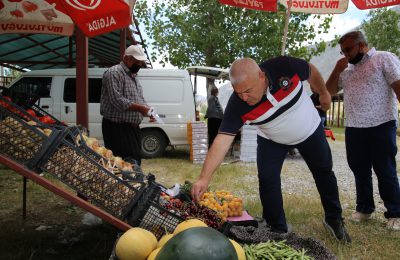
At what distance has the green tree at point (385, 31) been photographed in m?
26.3

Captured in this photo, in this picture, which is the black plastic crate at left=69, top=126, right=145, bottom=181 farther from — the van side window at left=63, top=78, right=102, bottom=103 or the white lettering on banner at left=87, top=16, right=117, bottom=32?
the van side window at left=63, top=78, right=102, bottom=103

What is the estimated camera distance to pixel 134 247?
200 centimetres

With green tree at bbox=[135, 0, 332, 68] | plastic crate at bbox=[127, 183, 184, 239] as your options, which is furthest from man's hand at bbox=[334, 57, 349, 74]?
green tree at bbox=[135, 0, 332, 68]

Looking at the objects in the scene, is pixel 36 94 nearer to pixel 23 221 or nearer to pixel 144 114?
pixel 144 114

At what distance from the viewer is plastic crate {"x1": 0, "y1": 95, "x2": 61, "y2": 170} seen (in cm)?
247

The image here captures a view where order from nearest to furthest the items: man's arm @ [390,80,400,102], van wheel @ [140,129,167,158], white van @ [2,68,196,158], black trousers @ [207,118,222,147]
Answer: man's arm @ [390,80,400,102] < white van @ [2,68,196,158] < van wheel @ [140,129,167,158] < black trousers @ [207,118,222,147]

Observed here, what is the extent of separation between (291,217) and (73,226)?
265 cm

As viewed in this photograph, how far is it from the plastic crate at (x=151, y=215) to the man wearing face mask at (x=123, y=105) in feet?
6.37

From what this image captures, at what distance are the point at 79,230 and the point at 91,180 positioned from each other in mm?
1891

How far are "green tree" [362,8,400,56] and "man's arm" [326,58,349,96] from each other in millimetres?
24900

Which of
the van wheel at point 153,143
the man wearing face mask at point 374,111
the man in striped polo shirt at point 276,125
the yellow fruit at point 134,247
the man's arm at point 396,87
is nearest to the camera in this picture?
the yellow fruit at point 134,247

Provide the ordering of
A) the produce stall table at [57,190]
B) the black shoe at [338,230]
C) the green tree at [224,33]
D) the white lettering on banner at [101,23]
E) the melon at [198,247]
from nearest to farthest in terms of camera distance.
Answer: the melon at [198,247]
the produce stall table at [57,190]
the black shoe at [338,230]
the white lettering on banner at [101,23]
the green tree at [224,33]

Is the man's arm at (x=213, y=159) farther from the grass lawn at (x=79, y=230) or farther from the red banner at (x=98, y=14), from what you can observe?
the red banner at (x=98, y=14)

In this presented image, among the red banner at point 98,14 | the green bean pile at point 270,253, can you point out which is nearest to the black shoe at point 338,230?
the green bean pile at point 270,253
